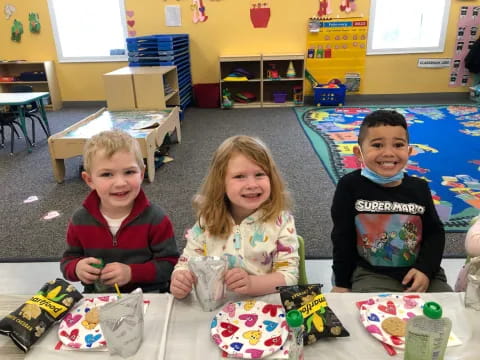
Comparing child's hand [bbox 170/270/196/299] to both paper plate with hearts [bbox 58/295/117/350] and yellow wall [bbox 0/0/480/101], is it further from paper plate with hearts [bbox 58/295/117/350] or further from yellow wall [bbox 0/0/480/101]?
yellow wall [bbox 0/0/480/101]

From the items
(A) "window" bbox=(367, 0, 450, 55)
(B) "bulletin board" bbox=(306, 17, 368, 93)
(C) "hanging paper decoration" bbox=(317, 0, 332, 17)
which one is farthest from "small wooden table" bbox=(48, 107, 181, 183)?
(A) "window" bbox=(367, 0, 450, 55)

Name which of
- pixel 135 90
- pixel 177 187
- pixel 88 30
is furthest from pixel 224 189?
pixel 88 30

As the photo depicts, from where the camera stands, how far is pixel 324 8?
17.7 feet

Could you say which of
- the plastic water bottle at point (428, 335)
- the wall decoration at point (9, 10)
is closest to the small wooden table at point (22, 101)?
the wall decoration at point (9, 10)

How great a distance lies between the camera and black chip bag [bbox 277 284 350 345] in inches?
30.1

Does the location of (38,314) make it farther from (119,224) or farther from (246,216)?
(246,216)

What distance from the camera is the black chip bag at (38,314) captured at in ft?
2.52

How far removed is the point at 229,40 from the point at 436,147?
10.8 feet

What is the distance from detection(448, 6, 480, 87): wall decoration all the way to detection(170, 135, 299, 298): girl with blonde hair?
559 centimetres

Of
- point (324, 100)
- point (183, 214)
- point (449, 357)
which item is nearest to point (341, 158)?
point (183, 214)

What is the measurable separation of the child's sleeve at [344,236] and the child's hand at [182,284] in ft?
1.93

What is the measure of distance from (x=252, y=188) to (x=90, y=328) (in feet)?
1.67

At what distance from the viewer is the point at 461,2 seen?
532 centimetres

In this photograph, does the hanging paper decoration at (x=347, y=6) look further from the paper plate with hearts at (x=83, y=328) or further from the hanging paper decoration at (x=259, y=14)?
the paper plate with hearts at (x=83, y=328)
